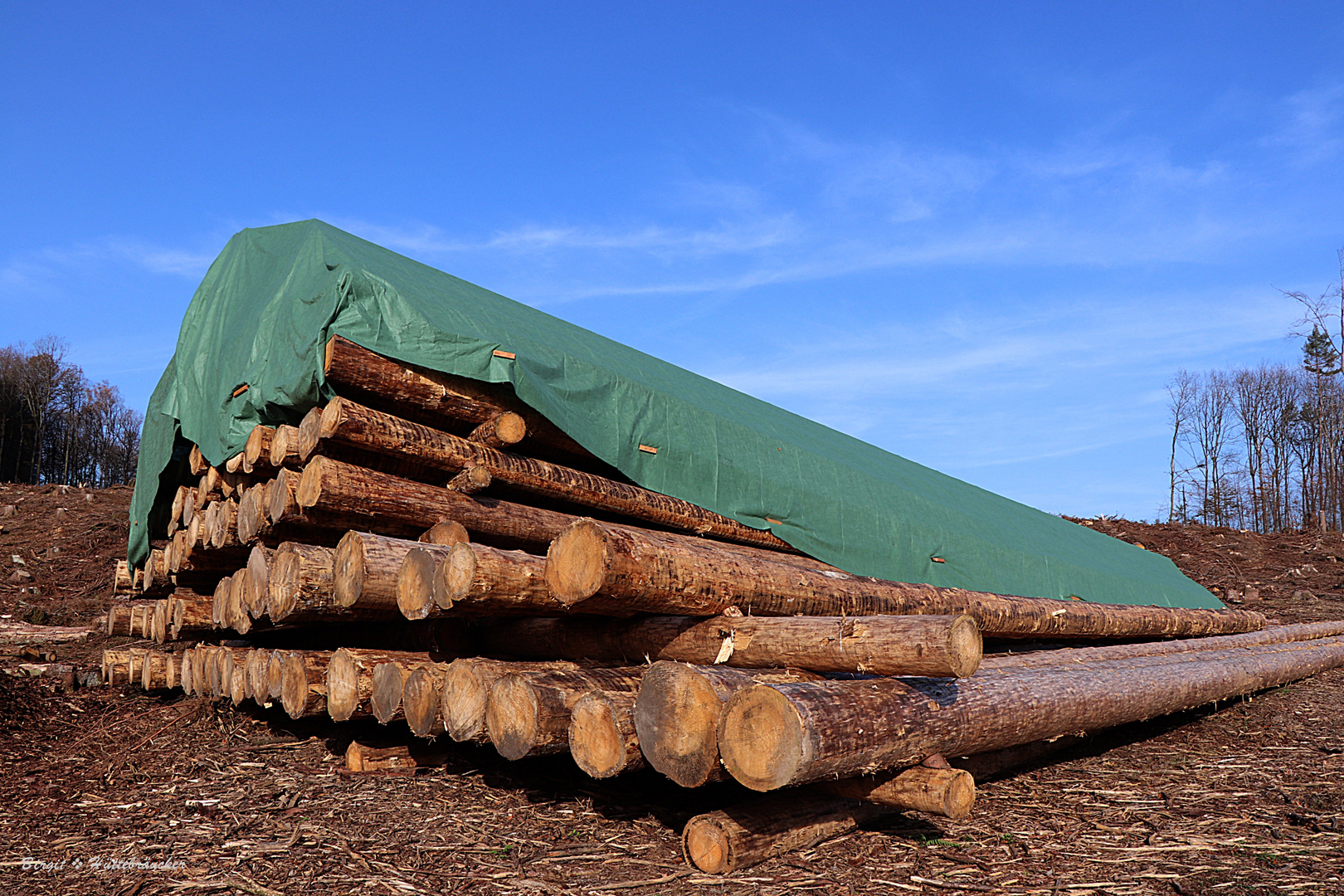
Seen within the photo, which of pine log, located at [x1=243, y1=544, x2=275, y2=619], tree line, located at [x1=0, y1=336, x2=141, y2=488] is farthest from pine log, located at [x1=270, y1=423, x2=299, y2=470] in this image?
tree line, located at [x1=0, y1=336, x2=141, y2=488]

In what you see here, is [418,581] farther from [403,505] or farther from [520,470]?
[520,470]

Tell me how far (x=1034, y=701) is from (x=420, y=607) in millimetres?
3416

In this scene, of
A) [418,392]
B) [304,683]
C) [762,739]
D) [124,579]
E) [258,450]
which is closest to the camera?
[762,739]

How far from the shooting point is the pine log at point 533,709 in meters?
3.83

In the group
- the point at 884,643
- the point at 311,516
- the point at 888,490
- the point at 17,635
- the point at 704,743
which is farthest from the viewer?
the point at 17,635

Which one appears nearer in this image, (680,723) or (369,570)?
(680,723)

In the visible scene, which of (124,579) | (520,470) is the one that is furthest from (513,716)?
(124,579)

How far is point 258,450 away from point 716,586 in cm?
357

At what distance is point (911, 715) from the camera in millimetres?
3598

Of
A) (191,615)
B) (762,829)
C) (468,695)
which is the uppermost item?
(191,615)

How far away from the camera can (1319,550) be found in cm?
1772

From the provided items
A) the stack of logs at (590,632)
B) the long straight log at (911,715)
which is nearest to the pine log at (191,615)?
the stack of logs at (590,632)

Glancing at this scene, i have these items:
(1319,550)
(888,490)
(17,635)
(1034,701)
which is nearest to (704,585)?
(1034,701)

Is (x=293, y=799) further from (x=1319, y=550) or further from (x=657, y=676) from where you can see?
(x=1319, y=550)
